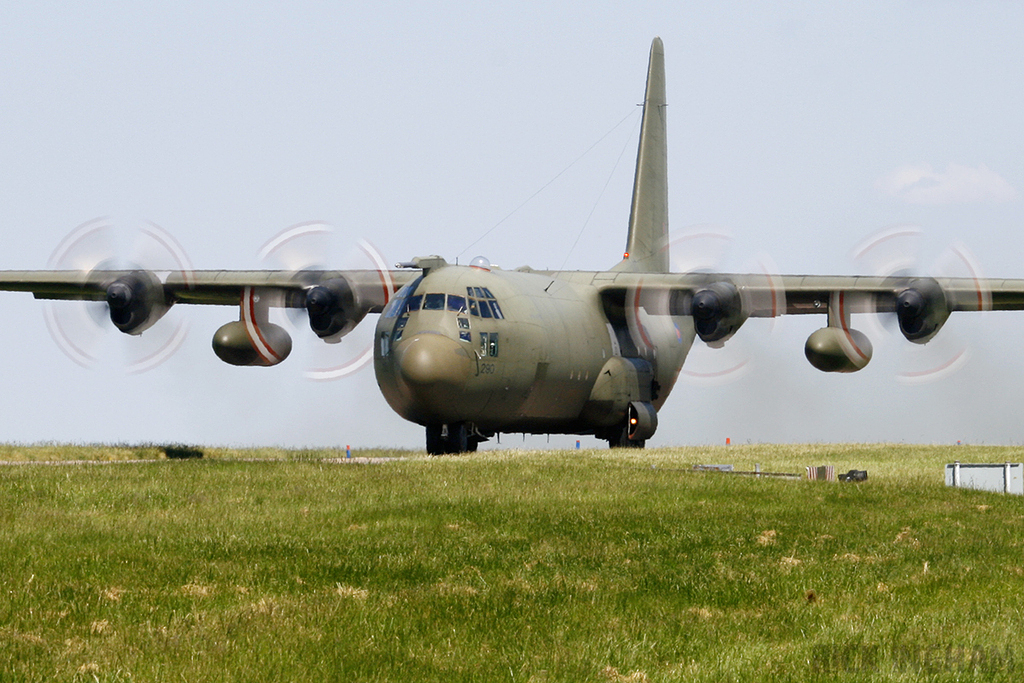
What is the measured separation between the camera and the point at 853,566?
15.0m

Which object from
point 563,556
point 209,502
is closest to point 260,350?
point 209,502

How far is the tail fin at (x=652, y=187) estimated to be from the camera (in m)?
45.0

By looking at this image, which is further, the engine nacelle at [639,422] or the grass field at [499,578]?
the engine nacelle at [639,422]

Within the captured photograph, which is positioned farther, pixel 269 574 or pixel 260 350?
pixel 260 350

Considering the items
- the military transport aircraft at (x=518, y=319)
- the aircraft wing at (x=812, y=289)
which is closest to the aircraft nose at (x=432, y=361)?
the military transport aircraft at (x=518, y=319)

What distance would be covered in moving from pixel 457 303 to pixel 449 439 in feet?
11.8

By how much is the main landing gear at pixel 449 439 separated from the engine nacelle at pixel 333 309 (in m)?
4.34

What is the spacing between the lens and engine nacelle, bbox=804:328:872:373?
32.4 meters

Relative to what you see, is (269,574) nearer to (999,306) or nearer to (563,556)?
(563,556)

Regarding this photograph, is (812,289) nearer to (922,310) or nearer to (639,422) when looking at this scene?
(922,310)

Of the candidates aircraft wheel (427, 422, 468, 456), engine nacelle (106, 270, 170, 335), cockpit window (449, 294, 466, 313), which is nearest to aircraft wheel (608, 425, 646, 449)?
aircraft wheel (427, 422, 468, 456)

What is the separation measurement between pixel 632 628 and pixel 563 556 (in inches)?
131

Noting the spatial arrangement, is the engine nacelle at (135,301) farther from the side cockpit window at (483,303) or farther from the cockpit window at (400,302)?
the side cockpit window at (483,303)

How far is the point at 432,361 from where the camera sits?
28406 millimetres
